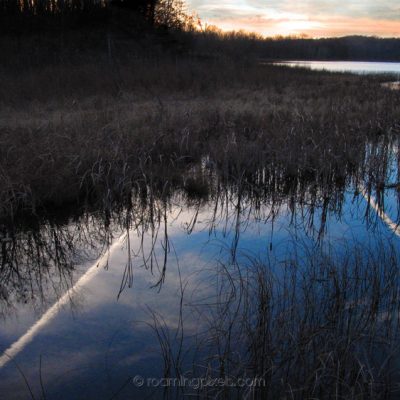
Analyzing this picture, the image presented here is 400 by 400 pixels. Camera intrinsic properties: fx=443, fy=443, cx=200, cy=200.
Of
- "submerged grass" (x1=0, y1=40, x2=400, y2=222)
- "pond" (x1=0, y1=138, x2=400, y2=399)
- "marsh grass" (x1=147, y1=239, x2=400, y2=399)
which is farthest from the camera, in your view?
"submerged grass" (x1=0, y1=40, x2=400, y2=222)

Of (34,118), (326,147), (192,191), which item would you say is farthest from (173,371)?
(34,118)

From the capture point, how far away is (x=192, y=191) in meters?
6.34

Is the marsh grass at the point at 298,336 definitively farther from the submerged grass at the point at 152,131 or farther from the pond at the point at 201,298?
the submerged grass at the point at 152,131

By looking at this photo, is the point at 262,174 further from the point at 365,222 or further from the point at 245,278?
the point at 245,278

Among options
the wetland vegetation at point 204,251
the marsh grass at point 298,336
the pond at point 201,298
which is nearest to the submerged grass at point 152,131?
the wetland vegetation at point 204,251

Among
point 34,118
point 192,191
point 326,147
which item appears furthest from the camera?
point 34,118

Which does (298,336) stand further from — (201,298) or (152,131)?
(152,131)

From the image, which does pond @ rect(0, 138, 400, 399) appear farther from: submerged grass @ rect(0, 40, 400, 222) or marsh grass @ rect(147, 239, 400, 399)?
submerged grass @ rect(0, 40, 400, 222)

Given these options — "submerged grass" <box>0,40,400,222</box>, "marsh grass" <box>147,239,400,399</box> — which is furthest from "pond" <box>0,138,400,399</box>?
"submerged grass" <box>0,40,400,222</box>

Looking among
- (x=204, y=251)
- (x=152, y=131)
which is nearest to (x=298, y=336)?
(x=204, y=251)

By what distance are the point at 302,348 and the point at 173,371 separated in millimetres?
787

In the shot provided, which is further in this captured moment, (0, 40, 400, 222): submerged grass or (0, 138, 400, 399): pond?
(0, 40, 400, 222): submerged grass

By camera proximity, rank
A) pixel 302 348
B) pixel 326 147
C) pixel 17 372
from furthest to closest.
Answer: pixel 326 147 < pixel 17 372 < pixel 302 348

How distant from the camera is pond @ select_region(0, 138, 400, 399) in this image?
8.55 ft
